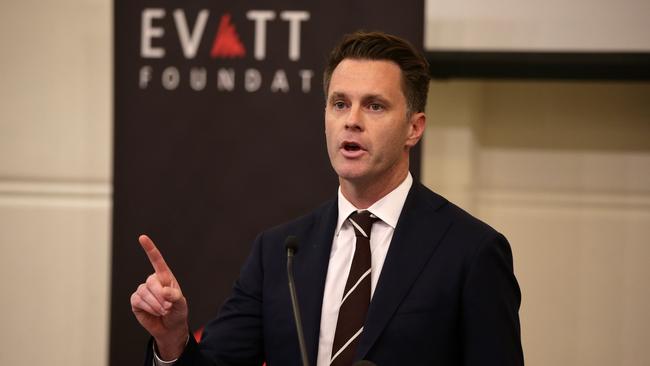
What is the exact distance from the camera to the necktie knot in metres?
1.85

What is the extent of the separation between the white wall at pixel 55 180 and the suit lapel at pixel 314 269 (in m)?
1.96

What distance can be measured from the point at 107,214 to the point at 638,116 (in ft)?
7.77

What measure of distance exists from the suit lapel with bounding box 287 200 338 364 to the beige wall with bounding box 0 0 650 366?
1656 mm

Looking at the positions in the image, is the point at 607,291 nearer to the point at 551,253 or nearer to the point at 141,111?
the point at 551,253

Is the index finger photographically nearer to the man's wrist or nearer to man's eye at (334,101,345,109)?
the man's wrist

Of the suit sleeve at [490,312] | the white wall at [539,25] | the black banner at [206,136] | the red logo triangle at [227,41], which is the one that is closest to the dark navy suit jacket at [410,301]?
the suit sleeve at [490,312]

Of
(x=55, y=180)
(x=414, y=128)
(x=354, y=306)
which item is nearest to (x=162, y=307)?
(x=354, y=306)

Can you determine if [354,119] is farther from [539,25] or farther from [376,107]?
[539,25]

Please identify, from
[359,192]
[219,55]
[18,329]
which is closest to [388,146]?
[359,192]

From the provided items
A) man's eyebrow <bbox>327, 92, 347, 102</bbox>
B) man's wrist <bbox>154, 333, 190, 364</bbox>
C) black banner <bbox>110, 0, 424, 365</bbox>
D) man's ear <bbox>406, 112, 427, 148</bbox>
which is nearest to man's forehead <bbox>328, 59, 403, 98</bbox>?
man's eyebrow <bbox>327, 92, 347, 102</bbox>

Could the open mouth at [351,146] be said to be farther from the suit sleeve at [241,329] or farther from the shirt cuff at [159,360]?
the shirt cuff at [159,360]

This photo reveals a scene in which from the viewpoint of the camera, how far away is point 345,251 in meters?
1.86

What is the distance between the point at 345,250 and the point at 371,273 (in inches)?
3.9

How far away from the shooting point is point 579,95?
11.4 feet
